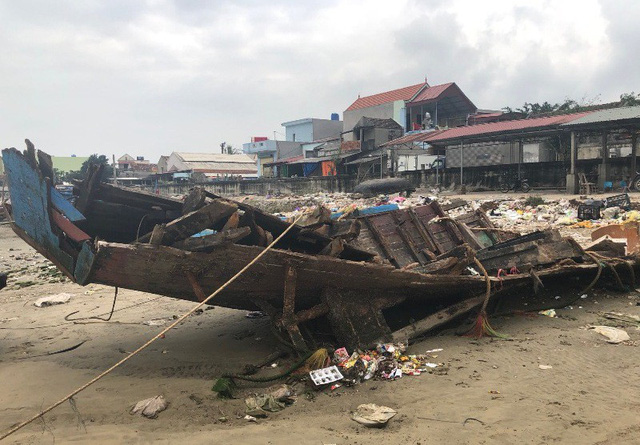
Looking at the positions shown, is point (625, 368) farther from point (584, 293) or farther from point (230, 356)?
point (230, 356)

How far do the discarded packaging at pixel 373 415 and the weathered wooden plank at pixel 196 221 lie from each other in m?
1.59

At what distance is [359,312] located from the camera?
161 inches

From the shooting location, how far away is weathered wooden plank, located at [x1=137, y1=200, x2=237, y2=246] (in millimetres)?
3283

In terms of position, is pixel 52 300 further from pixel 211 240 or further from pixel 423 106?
pixel 423 106

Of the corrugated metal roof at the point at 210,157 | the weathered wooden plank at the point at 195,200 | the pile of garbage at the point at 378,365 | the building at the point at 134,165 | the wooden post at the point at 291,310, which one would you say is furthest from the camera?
the building at the point at 134,165

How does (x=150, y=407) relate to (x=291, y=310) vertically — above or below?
below

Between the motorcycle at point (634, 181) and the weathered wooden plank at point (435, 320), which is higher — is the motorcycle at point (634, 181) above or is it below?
above

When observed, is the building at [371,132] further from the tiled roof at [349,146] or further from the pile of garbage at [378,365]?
the pile of garbage at [378,365]

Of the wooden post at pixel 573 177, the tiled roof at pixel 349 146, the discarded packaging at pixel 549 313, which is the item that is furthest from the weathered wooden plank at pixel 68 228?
the tiled roof at pixel 349 146

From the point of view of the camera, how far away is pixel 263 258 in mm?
3529

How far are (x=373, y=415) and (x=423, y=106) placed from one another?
33.4 metres

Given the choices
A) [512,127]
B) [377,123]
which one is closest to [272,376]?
[512,127]

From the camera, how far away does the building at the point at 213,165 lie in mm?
48000

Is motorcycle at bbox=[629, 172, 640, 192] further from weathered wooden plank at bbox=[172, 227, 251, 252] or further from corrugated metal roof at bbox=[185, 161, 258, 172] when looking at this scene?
corrugated metal roof at bbox=[185, 161, 258, 172]
